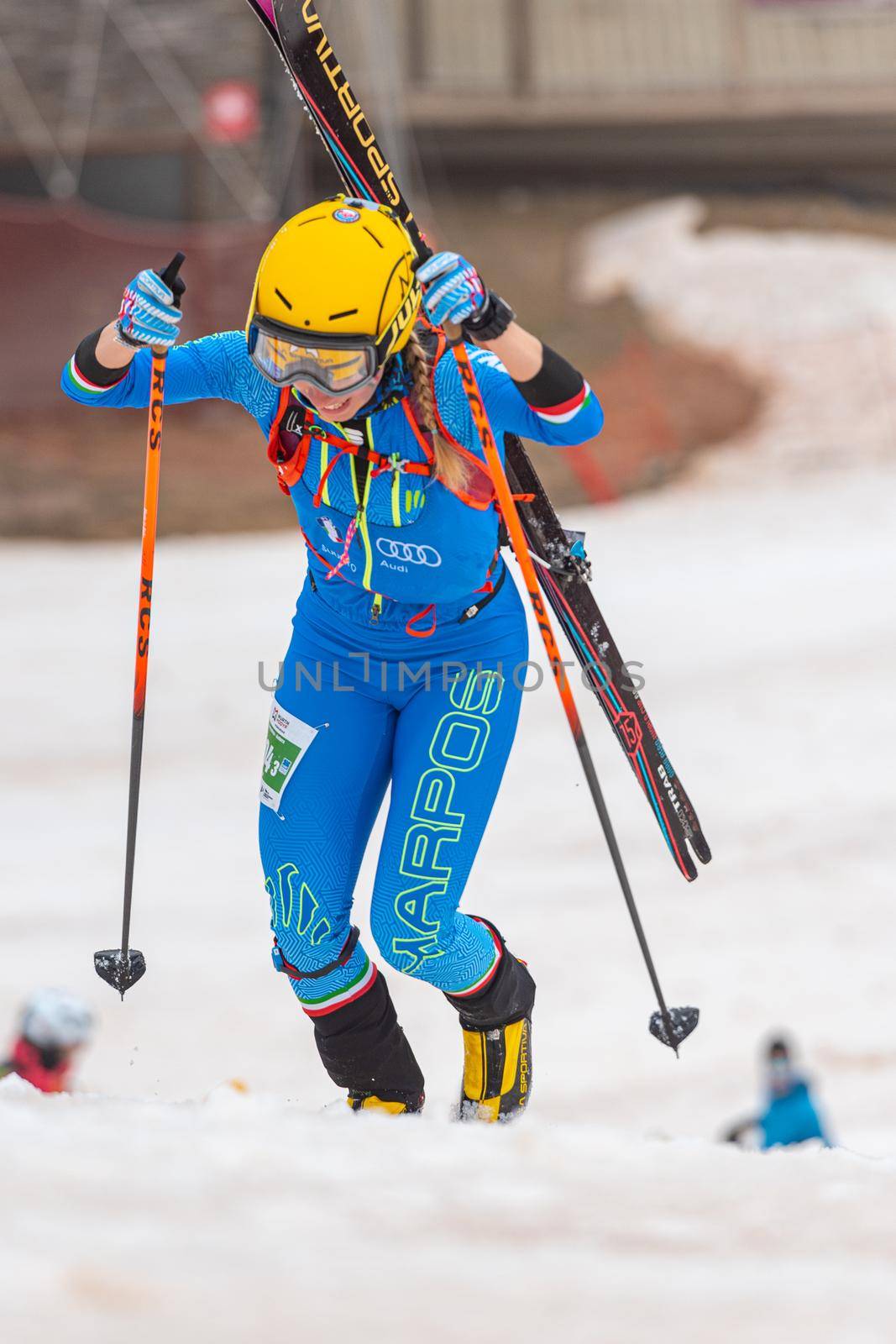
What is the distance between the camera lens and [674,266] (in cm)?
1936

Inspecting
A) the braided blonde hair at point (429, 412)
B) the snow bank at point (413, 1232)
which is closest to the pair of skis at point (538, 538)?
the braided blonde hair at point (429, 412)

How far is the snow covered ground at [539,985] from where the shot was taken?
2.26 metres

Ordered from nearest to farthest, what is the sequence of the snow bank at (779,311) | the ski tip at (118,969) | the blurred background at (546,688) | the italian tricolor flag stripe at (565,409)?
the blurred background at (546,688)
the italian tricolor flag stripe at (565,409)
the ski tip at (118,969)
the snow bank at (779,311)

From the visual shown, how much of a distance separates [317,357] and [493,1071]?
6.50 ft

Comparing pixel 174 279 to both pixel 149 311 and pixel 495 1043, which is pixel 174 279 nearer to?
pixel 149 311

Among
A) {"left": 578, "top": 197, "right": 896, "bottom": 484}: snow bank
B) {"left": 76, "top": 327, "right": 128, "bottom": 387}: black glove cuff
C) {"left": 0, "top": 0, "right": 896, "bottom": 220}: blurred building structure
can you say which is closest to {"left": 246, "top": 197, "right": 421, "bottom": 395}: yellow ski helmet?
{"left": 76, "top": 327, "right": 128, "bottom": 387}: black glove cuff

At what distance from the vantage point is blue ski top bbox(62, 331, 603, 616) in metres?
3.64

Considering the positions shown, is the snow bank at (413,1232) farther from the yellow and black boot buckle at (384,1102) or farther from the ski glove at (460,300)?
the ski glove at (460,300)

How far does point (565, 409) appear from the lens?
3.53 meters

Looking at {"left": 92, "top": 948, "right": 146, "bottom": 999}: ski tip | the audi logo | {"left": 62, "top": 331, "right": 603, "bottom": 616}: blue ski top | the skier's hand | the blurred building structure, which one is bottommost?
{"left": 92, "top": 948, "right": 146, "bottom": 999}: ski tip

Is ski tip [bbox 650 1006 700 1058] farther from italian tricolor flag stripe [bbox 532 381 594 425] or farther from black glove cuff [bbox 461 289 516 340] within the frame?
black glove cuff [bbox 461 289 516 340]

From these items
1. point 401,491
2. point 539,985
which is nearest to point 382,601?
point 401,491

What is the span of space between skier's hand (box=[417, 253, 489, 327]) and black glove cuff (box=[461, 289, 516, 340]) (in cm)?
1

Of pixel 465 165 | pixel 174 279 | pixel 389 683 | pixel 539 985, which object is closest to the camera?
pixel 174 279
